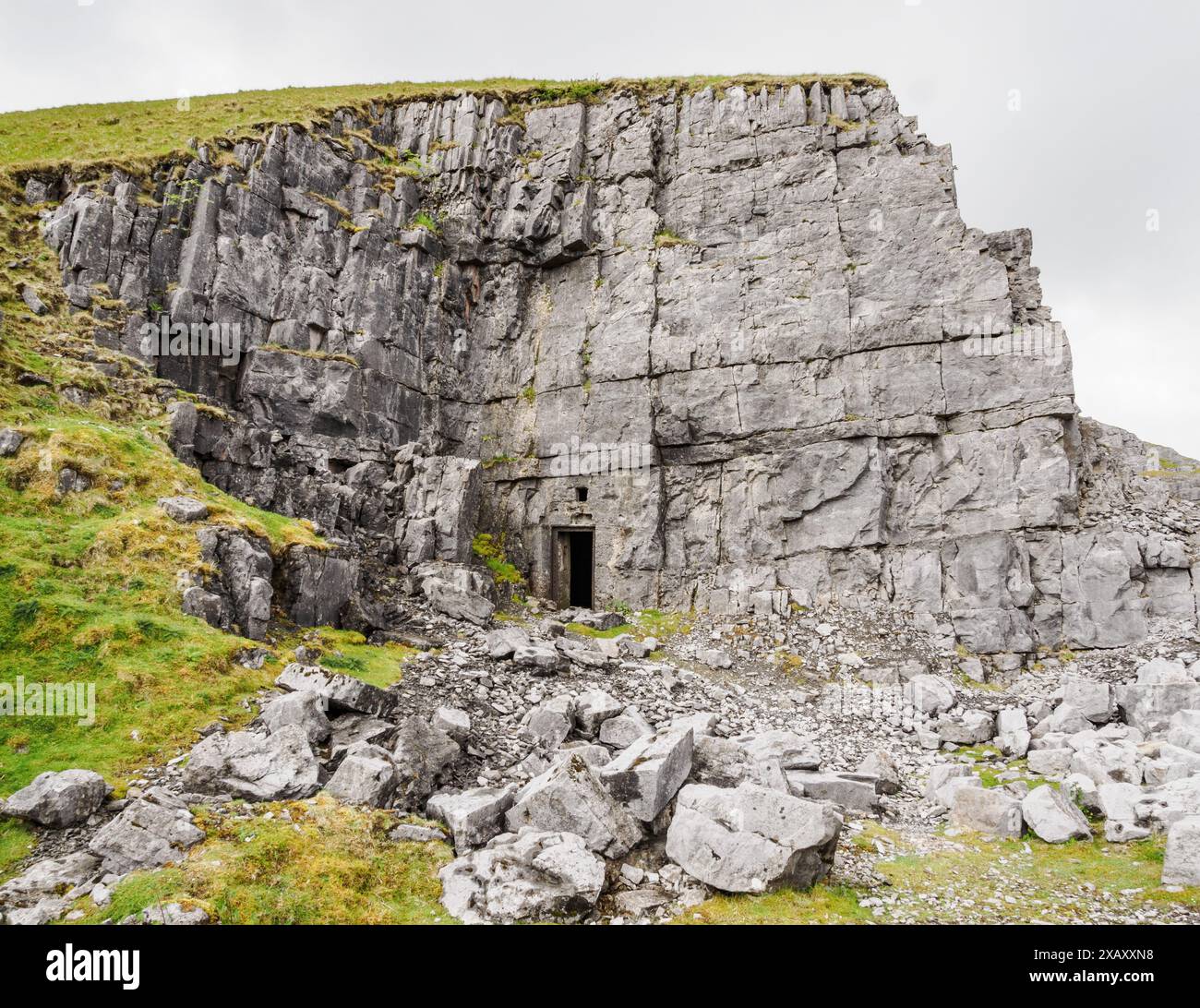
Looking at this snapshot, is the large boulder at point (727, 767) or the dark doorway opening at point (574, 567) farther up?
the dark doorway opening at point (574, 567)

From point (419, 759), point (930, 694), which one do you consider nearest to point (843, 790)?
point (419, 759)

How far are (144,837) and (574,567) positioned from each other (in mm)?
23531

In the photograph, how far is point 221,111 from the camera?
32.2 meters

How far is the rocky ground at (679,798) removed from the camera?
8078mm

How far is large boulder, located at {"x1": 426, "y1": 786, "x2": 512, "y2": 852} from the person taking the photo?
29.7 feet

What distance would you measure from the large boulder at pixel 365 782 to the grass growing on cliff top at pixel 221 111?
Answer: 28618mm

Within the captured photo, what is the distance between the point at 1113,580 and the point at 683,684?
589 inches

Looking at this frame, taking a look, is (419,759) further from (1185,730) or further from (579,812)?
(1185,730)

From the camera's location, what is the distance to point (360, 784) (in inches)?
380

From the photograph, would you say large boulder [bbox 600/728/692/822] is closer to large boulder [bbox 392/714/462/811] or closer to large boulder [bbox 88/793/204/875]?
large boulder [bbox 392/714/462/811]

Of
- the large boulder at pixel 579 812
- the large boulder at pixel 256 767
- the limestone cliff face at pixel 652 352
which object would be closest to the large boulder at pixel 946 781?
the large boulder at pixel 579 812

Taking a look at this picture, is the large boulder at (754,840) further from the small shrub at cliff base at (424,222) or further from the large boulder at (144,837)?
the small shrub at cliff base at (424,222)

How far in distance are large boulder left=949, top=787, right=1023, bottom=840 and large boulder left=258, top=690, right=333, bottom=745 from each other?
1134 cm

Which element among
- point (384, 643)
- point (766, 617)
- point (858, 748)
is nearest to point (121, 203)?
point (384, 643)
